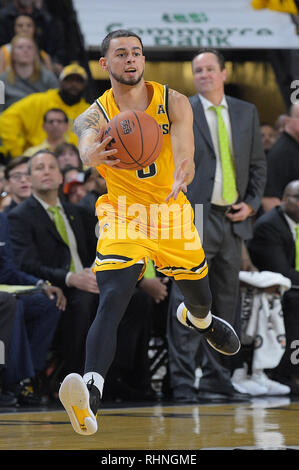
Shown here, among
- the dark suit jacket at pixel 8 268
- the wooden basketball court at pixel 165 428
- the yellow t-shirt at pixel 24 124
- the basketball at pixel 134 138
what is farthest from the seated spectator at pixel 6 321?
the yellow t-shirt at pixel 24 124

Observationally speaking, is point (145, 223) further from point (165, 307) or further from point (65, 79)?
point (65, 79)

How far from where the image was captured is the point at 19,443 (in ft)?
13.4

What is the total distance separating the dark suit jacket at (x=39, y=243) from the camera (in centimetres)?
697

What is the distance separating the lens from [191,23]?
1145 centimetres

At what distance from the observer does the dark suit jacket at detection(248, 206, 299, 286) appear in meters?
7.64

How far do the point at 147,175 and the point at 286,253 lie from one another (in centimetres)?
334

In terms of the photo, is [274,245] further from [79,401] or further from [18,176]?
[79,401]

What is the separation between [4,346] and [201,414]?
157 cm

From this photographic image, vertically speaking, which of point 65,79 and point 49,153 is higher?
point 65,79

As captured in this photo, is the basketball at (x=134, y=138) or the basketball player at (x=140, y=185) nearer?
the basketball at (x=134, y=138)

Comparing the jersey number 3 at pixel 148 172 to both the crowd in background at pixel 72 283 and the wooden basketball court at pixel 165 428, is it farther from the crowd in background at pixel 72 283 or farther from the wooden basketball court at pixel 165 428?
the crowd in background at pixel 72 283

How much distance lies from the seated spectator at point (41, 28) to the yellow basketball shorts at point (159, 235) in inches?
249

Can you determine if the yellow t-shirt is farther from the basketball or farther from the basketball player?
the basketball
